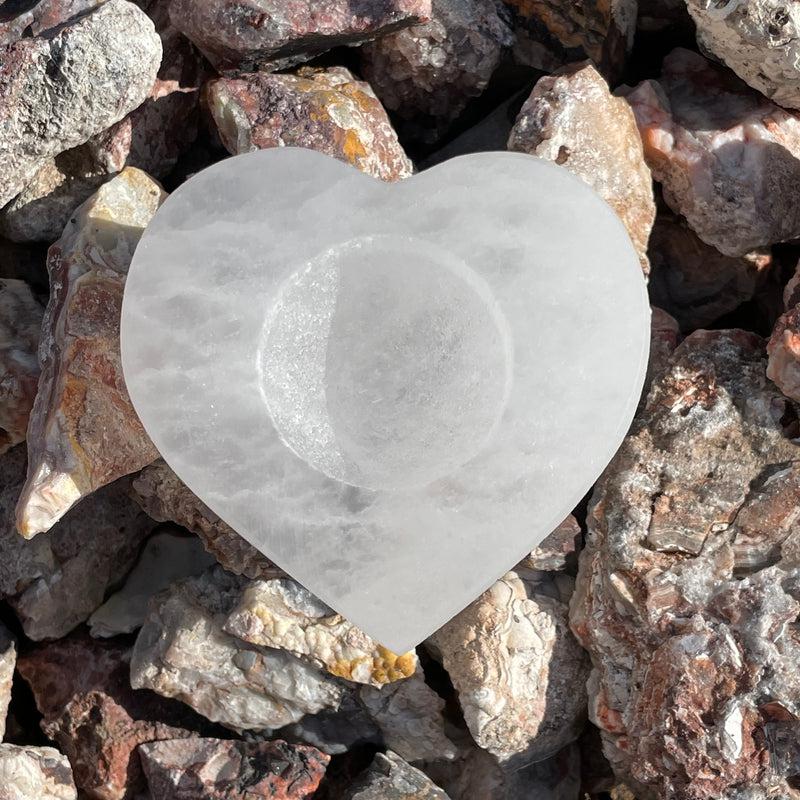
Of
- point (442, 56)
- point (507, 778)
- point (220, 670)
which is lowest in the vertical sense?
point (507, 778)

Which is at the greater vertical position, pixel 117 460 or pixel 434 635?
pixel 117 460

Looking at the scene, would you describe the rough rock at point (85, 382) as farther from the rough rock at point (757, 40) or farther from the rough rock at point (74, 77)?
the rough rock at point (757, 40)

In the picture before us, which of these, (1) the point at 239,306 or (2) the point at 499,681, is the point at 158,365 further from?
(2) the point at 499,681

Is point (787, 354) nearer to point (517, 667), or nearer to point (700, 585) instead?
point (700, 585)

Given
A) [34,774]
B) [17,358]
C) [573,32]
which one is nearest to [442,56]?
[573,32]

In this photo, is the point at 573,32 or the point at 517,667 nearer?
the point at 517,667

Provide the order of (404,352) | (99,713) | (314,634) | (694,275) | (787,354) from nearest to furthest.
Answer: (404,352) < (787,354) < (314,634) < (99,713) < (694,275)

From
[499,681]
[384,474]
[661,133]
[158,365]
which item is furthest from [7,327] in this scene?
[661,133]
